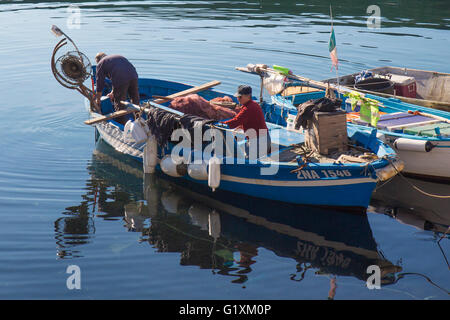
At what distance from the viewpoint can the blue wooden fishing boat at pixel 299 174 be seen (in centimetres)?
1005

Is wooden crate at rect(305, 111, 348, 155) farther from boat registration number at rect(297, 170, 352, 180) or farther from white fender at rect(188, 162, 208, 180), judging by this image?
white fender at rect(188, 162, 208, 180)

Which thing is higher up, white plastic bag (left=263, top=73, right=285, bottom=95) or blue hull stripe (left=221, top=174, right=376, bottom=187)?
white plastic bag (left=263, top=73, right=285, bottom=95)

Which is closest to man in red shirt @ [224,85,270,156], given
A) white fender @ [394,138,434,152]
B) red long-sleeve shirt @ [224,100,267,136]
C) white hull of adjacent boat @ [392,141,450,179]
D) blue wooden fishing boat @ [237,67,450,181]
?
red long-sleeve shirt @ [224,100,267,136]

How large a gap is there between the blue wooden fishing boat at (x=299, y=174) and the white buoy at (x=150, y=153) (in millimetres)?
166

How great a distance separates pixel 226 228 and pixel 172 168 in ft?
6.70

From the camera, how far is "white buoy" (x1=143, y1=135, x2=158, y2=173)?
12.1 m

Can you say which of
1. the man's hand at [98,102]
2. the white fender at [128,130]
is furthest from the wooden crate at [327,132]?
the man's hand at [98,102]

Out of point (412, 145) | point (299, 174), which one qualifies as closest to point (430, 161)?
point (412, 145)

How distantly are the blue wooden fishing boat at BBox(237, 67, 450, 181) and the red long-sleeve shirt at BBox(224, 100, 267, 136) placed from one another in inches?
98.6

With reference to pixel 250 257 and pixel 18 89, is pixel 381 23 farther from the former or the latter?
pixel 250 257

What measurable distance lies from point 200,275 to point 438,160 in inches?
262

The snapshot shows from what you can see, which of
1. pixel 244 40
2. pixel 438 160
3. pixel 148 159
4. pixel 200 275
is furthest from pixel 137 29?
pixel 200 275

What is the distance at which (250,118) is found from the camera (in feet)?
36.2

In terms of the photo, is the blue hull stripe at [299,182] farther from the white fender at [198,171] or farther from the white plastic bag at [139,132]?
the white plastic bag at [139,132]
